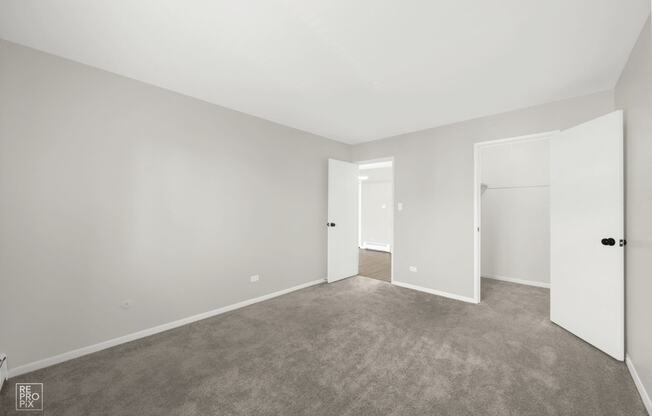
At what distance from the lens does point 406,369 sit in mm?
2014

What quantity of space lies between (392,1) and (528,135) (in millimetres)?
2642

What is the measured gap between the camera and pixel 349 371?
1.99 m

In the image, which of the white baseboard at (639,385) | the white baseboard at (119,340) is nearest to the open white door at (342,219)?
the white baseboard at (119,340)

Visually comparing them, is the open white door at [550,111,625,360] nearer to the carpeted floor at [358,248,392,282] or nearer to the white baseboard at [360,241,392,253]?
the carpeted floor at [358,248,392,282]

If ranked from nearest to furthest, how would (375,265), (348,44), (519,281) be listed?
1. (348,44)
2. (519,281)
3. (375,265)

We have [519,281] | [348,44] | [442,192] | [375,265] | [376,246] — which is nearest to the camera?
[348,44]

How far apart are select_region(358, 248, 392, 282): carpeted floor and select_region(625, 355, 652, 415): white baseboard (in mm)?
2816

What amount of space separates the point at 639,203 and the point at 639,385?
1.30 meters

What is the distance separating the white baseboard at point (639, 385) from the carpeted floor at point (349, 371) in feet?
0.13

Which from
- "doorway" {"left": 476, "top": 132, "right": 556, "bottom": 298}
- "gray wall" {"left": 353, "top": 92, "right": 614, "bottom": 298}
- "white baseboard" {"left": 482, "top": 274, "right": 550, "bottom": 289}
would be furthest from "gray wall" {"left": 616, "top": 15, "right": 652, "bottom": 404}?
"white baseboard" {"left": 482, "top": 274, "right": 550, "bottom": 289}

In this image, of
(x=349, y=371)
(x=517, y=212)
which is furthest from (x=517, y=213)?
(x=349, y=371)

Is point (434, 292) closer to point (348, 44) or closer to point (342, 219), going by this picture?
point (342, 219)

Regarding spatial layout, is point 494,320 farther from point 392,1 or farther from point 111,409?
point 111,409

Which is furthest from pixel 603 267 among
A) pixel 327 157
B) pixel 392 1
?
pixel 327 157
